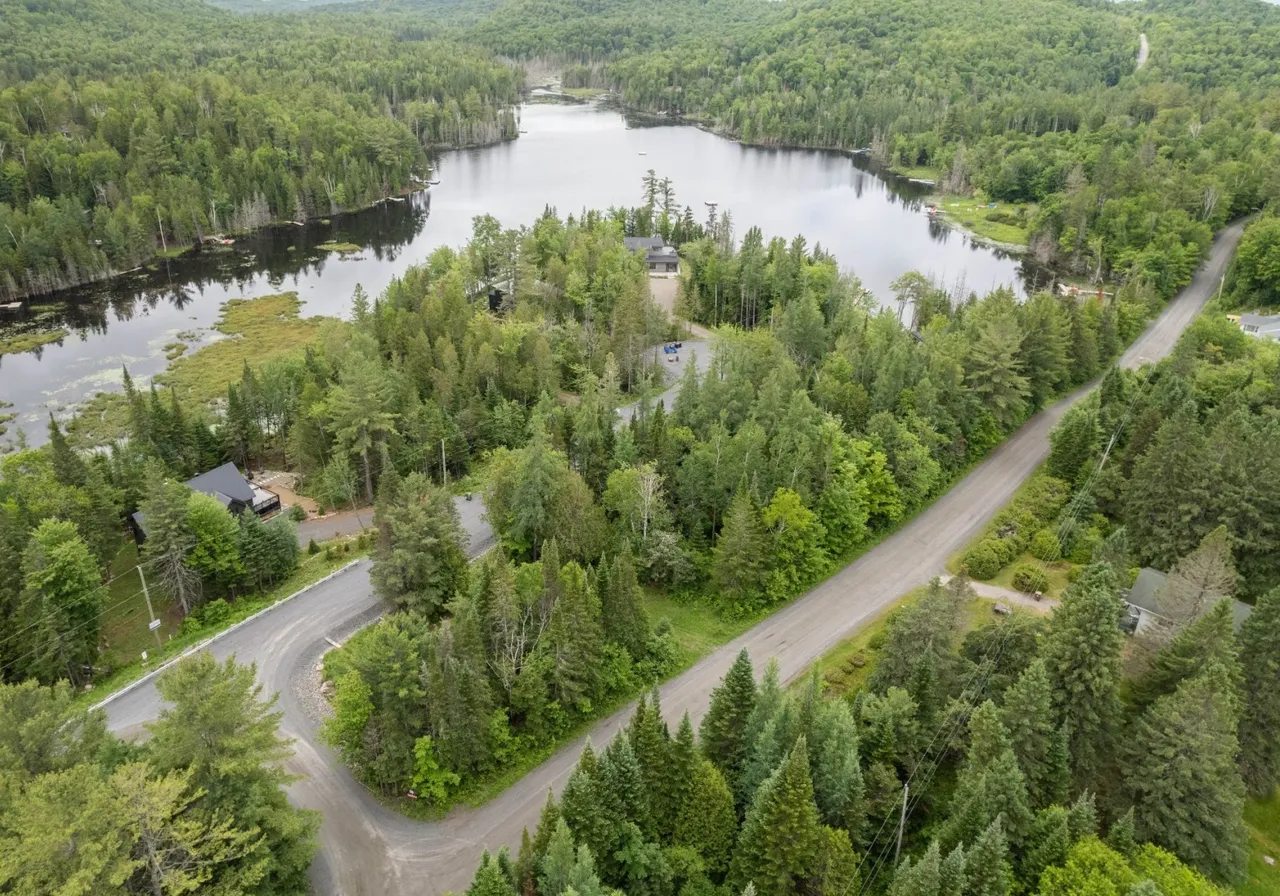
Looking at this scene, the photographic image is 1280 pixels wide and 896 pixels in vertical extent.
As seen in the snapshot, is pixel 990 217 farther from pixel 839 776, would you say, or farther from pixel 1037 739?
pixel 839 776

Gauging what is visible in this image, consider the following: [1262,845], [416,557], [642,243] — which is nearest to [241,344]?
[642,243]

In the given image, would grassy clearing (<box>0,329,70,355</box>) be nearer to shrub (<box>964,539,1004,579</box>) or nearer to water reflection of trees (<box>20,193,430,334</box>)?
water reflection of trees (<box>20,193,430,334</box>)

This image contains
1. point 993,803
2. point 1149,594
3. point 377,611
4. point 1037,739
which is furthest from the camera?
point 377,611

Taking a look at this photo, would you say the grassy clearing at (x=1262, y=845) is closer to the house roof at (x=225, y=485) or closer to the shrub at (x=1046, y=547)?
the shrub at (x=1046, y=547)

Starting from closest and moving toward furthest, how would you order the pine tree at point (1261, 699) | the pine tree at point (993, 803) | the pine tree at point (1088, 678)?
1. the pine tree at point (993, 803)
2. the pine tree at point (1088, 678)
3. the pine tree at point (1261, 699)

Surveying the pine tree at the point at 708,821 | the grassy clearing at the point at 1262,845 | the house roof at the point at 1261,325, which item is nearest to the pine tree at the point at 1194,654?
the grassy clearing at the point at 1262,845

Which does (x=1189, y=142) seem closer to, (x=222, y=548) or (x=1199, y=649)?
(x=1199, y=649)

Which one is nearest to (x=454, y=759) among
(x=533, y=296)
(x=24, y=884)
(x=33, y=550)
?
(x=24, y=884)
